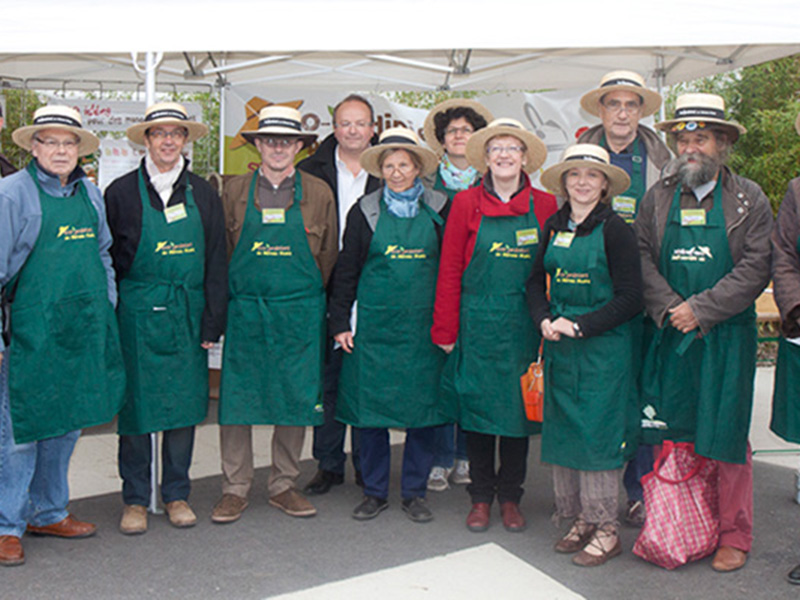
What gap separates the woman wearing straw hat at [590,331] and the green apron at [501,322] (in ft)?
0.39

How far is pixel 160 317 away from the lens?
368 centimetres

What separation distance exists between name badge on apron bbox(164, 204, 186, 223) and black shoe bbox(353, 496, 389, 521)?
1.57 metres

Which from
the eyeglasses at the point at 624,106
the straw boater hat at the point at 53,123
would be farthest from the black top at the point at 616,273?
the straw boater hat at the point at 53,123

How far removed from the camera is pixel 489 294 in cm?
366

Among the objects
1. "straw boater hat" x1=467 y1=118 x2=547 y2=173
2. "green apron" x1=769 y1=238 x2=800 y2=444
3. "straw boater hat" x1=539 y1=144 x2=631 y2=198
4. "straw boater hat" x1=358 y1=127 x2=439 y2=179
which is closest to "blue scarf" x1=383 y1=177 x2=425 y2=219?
"straw boater hat" x1=358 y1=127 x2=439 y2=179

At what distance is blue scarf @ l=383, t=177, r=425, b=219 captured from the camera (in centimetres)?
385

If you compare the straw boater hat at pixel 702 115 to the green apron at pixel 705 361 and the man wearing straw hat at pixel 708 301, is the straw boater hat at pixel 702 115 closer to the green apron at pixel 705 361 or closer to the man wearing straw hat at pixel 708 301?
the man wearing straw hat at pixel 708 301

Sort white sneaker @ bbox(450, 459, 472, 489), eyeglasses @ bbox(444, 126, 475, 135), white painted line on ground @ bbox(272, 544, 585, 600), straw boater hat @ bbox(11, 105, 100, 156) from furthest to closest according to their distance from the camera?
white sneaker @ bbox(450, 459, 472, 489), eyeglasses @ bbox(444, 126, 475, 135), straw boater hat @ bbox(11, 105, 100, 156), white painted line on ground @ bbox(272, 544, 585, 600)

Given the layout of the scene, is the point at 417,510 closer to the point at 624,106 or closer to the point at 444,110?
the point at 444,110

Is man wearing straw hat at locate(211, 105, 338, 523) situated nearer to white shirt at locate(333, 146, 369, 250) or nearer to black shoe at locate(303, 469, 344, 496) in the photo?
black shoe at locate(303, 469, 344, 496)

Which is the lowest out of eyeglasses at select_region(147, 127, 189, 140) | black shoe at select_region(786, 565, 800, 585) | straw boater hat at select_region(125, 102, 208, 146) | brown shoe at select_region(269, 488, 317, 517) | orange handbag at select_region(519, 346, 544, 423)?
brown shoe at select_region(269, 488, 317, 517)

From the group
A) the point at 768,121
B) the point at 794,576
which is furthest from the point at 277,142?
the point at 768,121

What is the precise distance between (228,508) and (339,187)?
5.67 ft

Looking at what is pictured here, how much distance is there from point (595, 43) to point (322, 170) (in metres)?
1.56
